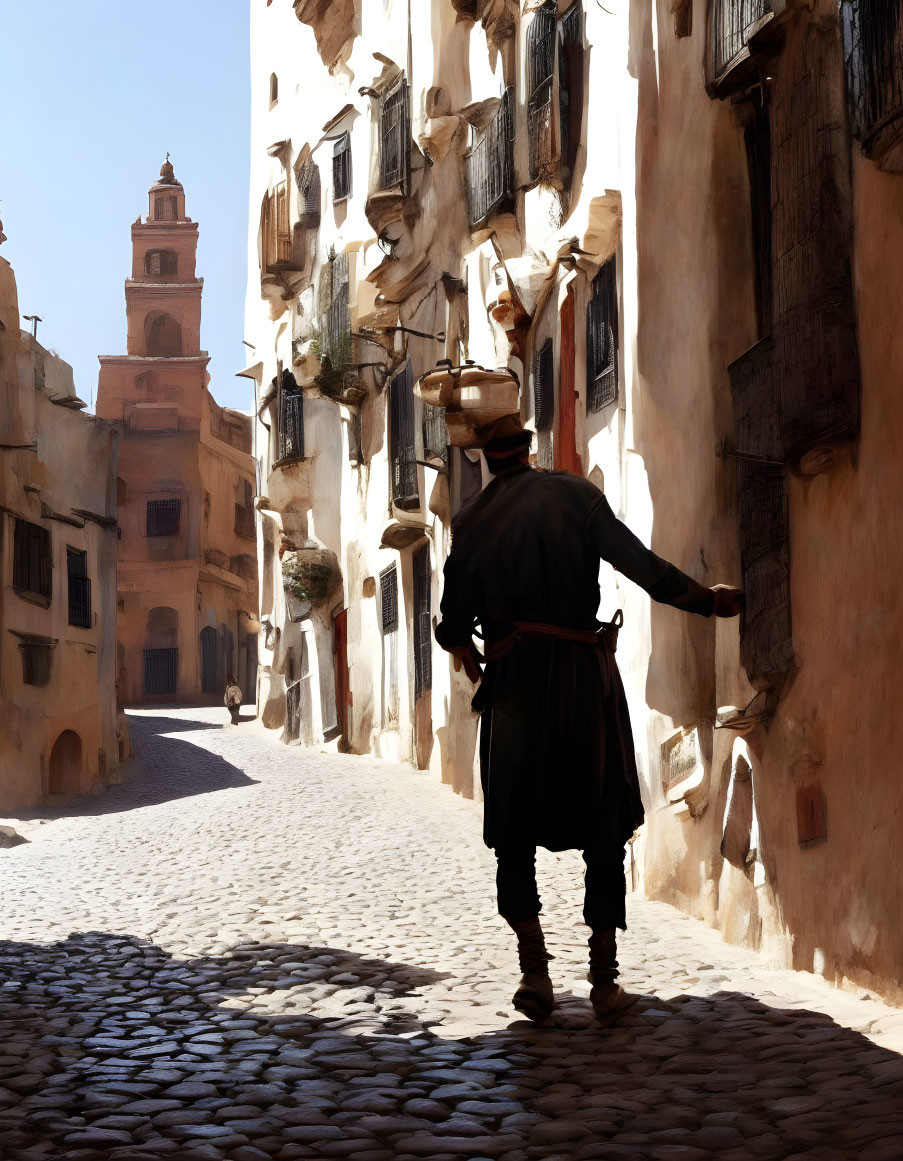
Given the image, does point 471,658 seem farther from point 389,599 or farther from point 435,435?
point 389,599

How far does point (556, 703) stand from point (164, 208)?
53685 millimetres

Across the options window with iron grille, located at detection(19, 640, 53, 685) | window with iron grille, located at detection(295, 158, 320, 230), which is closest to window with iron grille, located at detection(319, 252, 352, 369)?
window with iron grille, located at detection(295, 158, 320, 230)

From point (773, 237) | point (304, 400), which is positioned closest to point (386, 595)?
point (304, 400)

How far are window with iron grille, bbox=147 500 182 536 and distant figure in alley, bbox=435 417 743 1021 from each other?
44596 mm

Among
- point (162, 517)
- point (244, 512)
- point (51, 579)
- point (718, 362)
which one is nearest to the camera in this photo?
point (718, 362)

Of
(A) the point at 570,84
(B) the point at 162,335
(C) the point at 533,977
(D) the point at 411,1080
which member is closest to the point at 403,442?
(A) the point at 570,84

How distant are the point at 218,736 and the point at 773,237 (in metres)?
26.9

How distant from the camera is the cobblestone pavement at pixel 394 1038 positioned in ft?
12.5

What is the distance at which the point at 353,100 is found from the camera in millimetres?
28672

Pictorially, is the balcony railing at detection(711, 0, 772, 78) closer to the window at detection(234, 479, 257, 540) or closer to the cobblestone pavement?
the cobblestone pavement

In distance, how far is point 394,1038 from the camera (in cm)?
514

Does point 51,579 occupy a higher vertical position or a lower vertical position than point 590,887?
higher

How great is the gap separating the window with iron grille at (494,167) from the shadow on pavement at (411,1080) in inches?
453

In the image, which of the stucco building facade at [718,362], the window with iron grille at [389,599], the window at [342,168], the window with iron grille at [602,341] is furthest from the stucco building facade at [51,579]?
the window with iron grille at [602,341]
